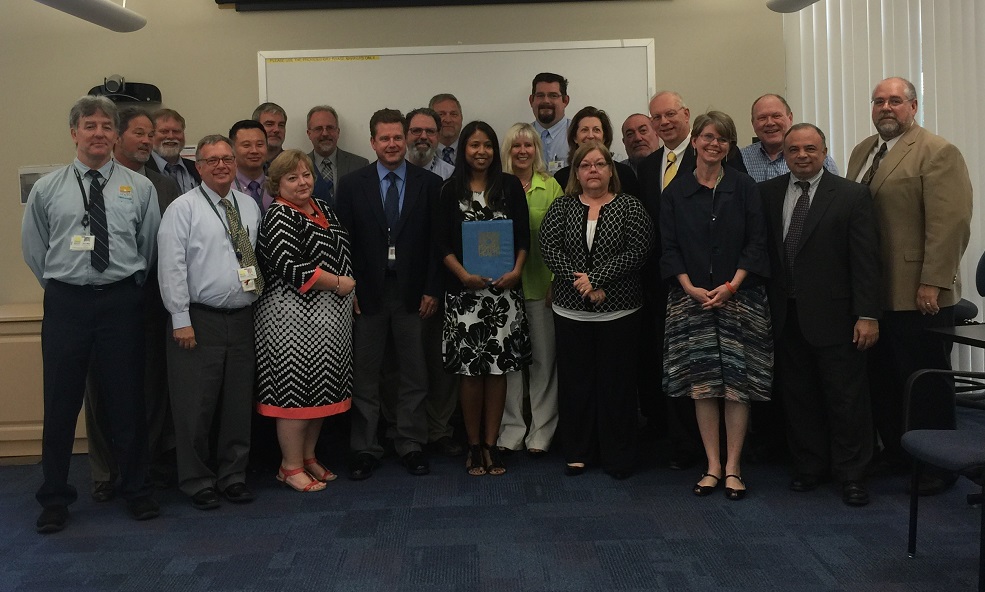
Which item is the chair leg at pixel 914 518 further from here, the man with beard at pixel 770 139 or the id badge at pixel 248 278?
the id badge at pixel 248 278

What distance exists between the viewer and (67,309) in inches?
129

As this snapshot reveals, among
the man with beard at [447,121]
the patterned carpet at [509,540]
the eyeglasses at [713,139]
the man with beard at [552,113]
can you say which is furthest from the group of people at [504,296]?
the man with beard at [447,121]

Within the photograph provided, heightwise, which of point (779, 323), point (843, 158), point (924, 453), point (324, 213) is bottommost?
point (924, 453)

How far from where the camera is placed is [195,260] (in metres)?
3.45

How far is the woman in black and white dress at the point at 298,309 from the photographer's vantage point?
3568 mm

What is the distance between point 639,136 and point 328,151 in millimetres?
1834

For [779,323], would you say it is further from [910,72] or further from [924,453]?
[910,72]

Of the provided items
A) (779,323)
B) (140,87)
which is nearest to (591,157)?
(779,323)

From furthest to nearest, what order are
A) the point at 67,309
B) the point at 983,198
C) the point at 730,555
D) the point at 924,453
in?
the point at 983,198 < the point at 67,309 < the point at 730,555 < the point at 924,453

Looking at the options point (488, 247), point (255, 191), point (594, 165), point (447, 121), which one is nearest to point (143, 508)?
point (255, 191)

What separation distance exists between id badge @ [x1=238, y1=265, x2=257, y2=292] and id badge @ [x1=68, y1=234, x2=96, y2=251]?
57 cm

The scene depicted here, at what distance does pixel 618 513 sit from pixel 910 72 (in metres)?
3.40

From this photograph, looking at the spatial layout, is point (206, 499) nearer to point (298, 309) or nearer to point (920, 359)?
point (298, 309)

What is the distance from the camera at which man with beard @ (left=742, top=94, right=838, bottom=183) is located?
4.08m
